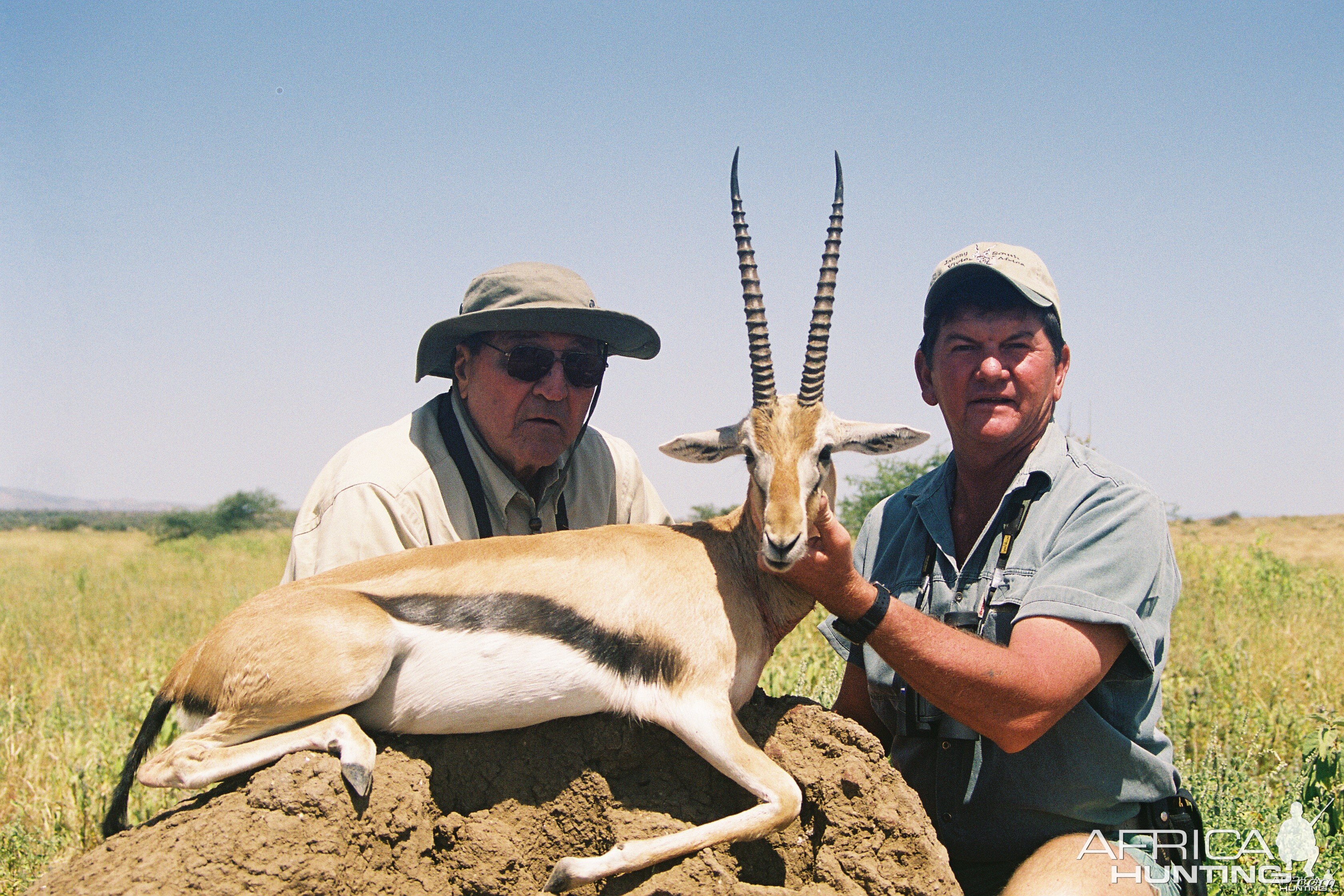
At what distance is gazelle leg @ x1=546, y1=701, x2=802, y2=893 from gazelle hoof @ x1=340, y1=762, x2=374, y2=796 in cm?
74

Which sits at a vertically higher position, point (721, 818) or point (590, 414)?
point (590, 414)

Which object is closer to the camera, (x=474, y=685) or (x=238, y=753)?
(x=238, y=753)

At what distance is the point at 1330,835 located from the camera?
4.68 meters

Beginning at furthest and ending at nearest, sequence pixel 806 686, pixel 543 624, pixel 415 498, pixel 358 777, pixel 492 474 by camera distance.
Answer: pixel 806 686 < pixel 492 474 < pixel 415 498 < pixel 543 624 < pixel 358 777

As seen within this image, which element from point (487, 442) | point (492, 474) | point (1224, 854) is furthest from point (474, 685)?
point (1224, 854)

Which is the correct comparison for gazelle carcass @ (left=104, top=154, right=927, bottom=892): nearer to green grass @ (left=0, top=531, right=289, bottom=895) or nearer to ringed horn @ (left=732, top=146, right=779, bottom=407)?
ringed horn @ (left=732, top=146, right=779, bottom=407)

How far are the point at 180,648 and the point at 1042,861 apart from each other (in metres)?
8.97

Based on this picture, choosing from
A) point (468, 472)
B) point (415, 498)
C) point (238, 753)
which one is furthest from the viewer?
point (468, 472)

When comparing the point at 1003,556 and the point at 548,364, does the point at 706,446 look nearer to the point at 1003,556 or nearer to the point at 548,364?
the point at 548,364

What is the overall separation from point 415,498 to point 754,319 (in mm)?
2176

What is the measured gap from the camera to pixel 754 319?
4133 millimetres

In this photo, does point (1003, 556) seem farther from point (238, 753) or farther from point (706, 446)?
point (238, 753)

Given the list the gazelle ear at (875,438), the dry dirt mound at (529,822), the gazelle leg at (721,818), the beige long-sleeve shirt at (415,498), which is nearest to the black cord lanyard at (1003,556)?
the gazelle ear at (875,438)

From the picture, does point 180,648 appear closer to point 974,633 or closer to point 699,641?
point 699,641
